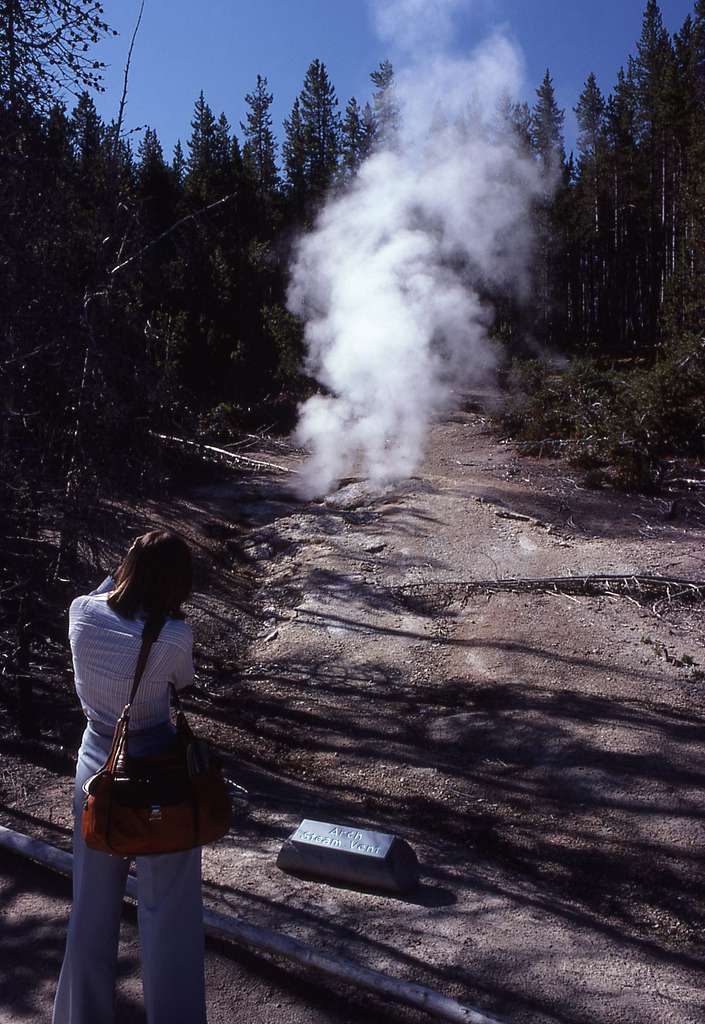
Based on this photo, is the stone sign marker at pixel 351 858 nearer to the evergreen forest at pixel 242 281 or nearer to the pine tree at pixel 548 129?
the evergreen forest at pixel 242 281

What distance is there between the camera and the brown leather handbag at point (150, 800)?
96.9 inches

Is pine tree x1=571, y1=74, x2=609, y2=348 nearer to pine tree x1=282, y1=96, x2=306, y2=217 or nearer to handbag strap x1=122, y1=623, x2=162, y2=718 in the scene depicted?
pine tree x1=282, y1=96, x2=306, y2=217

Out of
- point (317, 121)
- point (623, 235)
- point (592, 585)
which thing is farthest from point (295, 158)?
point (592, 585)

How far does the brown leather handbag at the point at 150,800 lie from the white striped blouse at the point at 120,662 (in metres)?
0.03

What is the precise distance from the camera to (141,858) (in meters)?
2.55

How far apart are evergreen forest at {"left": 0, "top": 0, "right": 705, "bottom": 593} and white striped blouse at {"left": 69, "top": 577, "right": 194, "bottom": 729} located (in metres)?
2.98

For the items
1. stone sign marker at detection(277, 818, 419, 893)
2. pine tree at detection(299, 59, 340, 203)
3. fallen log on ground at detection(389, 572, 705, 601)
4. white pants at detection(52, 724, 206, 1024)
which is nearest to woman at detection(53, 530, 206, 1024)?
white pants at detection(52, 724, 206, 1024)

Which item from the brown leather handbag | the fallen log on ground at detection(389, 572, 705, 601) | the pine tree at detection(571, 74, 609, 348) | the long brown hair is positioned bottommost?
the fallen log on ground at detection(389, 572, 705, 601)

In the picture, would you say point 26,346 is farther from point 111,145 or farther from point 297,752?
point 297,752

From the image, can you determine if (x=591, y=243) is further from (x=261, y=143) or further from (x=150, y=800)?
(x=150, y=800)

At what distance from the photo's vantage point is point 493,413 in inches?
643

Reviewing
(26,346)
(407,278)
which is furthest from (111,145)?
(407,278)

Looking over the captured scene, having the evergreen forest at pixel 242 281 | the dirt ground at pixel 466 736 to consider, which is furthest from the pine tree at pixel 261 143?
the dirt ground at pixel 466 736

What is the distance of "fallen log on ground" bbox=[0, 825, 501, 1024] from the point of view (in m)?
2.87
